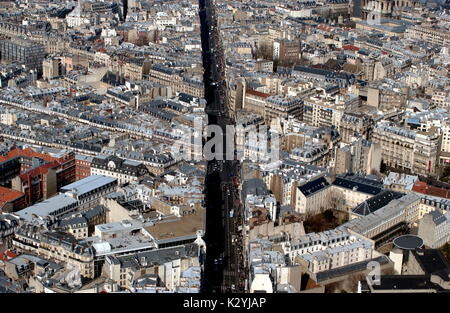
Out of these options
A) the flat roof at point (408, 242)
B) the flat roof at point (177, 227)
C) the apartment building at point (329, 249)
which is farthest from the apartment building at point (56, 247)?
the flat roof at point (408, 242)


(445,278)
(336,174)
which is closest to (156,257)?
(445,278)

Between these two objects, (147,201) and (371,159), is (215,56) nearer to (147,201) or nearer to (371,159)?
(371,159)

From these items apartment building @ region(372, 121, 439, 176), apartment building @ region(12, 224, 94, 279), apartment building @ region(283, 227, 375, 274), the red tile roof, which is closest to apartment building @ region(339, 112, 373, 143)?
apartment building @ region(372, 121, 439, 176)

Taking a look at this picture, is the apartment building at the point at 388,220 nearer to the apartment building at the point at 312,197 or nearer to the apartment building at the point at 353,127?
the apartment building at the point at 312,197

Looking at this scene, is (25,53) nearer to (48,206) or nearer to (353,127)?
(353,127)

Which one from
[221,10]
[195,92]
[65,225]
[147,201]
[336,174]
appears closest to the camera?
[65,225]
